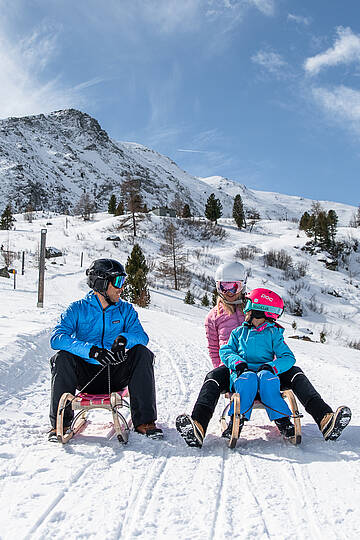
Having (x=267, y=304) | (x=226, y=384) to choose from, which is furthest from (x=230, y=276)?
(x=226, y=384)

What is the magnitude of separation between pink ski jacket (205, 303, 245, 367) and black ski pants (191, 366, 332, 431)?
2.40 ft

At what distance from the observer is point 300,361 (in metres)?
7.82

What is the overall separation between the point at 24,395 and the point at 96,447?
1.75m

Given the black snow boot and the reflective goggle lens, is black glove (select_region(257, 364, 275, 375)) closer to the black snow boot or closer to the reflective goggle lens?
the black snow boot

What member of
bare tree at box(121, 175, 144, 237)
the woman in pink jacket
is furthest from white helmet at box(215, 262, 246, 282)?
bare tree at box(121, 175, 144, 237)

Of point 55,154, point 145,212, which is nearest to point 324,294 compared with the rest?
point 145,212

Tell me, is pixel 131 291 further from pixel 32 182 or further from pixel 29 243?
pixel 32 182

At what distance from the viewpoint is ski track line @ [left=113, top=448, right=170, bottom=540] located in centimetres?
189

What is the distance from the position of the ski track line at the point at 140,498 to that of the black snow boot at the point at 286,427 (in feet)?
3.18

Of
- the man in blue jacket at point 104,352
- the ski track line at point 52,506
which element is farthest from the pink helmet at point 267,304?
the ski track line at point 52,506

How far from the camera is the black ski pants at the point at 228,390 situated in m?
3.12

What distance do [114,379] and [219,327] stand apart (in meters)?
1.41

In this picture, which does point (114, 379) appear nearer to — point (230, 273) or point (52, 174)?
point (230, 273)

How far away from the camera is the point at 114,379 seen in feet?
11.1
